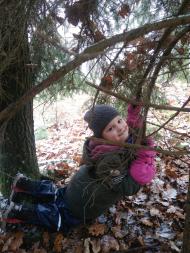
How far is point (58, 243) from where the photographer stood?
309 cm

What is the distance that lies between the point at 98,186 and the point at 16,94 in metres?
1.25

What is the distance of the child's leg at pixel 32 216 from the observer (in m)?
3.07

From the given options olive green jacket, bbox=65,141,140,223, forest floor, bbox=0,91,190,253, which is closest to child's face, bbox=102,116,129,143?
olive green jacket, bbox=65,141,140,223

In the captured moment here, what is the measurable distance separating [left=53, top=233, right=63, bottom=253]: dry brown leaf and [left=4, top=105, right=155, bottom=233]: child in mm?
77

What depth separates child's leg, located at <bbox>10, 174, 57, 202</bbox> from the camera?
11.0 ft

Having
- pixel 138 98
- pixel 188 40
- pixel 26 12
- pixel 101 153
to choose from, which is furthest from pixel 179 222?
pixel 26 12

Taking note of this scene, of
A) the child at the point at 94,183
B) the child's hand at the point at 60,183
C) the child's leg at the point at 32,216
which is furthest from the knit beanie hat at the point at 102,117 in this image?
the child's hand at the point at 60,183

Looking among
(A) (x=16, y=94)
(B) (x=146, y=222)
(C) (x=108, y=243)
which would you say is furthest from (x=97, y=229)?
(A) (x=16, y=94)

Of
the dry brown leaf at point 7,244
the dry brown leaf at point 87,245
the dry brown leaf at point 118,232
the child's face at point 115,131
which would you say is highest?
the child's face at point 115,131

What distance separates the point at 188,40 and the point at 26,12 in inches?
57.1

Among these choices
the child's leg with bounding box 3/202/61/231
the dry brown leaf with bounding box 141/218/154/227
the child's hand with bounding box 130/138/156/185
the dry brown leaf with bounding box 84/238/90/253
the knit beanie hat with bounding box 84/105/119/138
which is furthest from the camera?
the dry brown leaf with bounding box 141/218/154/227

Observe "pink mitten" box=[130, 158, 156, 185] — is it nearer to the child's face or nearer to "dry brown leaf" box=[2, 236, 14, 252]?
the child's face

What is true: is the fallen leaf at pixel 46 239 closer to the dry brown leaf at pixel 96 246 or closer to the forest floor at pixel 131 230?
the forest floor at pixel 131 230

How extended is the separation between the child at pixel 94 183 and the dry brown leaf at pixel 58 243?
0.25 feet
